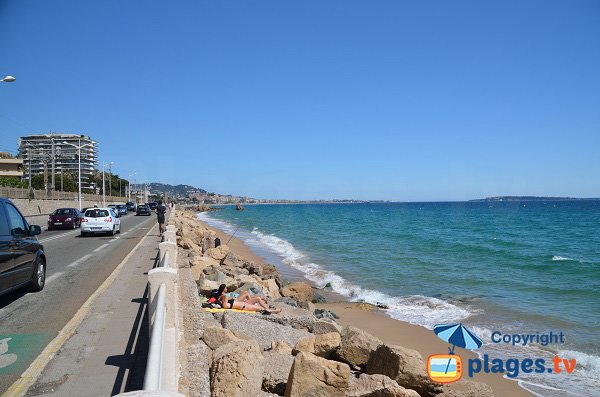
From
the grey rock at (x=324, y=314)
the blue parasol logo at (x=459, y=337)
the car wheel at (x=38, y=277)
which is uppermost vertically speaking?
the car wheel at (x=38, y=277)

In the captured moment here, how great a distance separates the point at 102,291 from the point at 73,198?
57.0m

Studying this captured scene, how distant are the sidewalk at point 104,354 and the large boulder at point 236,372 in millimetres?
785

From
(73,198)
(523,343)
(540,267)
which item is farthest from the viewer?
(73,198)

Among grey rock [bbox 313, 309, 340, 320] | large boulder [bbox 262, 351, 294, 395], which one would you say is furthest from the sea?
large boulder [bbox 262, 351, 294, 395]

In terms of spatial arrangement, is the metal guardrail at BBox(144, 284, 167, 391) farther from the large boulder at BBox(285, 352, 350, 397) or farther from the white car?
the white car

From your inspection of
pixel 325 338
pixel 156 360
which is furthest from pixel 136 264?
pixel 156 360

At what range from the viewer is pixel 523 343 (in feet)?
36.8

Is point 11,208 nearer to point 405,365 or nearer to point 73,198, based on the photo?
point 405,365

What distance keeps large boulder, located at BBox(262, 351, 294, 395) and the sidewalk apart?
150cm

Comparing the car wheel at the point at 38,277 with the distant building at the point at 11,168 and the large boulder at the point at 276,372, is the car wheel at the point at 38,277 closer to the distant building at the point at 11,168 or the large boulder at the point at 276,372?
the large boulder at the point at 276,372

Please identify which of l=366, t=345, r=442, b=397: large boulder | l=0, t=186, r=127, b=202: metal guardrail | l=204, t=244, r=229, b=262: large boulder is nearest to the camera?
l=366, t=345, r=442, b=397: large boulder

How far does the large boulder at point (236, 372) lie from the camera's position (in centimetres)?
514

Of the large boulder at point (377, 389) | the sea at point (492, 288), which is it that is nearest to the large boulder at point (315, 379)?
the large boulder at point (377, 389)

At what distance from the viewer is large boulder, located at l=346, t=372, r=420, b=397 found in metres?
5.49
